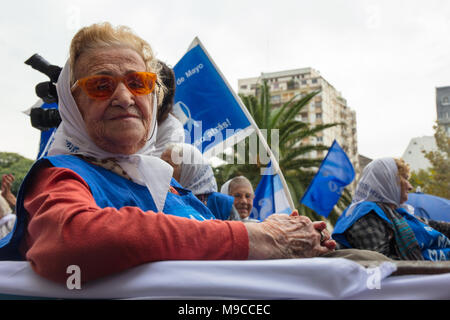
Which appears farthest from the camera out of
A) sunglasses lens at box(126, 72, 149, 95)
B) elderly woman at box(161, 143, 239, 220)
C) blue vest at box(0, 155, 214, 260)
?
elderly woman at box(161, 143, 239, 220)

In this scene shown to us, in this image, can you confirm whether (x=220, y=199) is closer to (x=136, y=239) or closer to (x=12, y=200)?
(x=136, y=239)

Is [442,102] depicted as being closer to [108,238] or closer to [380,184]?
[380,184]

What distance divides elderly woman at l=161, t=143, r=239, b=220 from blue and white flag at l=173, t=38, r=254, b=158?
0.62 m

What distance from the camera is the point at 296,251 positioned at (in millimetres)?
1383

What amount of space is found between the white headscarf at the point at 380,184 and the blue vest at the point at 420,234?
10.5 inches

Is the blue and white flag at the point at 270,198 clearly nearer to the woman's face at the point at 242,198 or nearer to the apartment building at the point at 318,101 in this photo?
the woman's face at the point at 242,198

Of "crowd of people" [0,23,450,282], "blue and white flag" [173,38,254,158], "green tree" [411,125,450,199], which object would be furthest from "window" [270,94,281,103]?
"crowd of people" [0,23,450,282]

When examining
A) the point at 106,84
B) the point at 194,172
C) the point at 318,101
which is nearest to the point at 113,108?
the point at 106,84

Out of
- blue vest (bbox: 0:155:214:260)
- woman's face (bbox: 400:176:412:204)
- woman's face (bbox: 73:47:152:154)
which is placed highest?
woman's face (bbox: 73:47:152:154)

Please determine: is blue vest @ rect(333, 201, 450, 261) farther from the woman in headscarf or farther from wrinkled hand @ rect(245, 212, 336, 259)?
wrinkled hand @ rect(245, 212, 336, 259)

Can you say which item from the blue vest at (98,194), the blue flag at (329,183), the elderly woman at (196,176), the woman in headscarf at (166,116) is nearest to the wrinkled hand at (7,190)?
the elderly woman at (196,176)

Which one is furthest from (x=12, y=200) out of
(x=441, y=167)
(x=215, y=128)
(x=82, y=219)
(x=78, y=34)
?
(x=441, y=167)

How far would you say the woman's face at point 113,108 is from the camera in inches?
68.8

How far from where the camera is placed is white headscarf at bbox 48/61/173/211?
171cm
